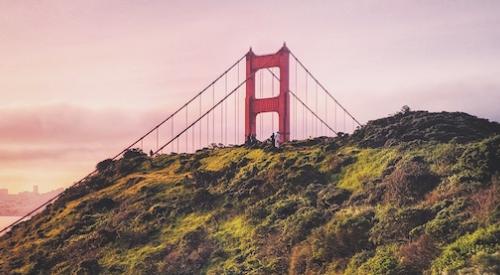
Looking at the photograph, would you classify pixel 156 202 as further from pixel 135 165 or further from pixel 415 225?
pixel 415 225

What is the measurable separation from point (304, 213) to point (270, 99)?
2601 centimetres

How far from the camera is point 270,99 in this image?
5925 centimetres

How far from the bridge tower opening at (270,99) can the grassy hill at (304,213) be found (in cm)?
452

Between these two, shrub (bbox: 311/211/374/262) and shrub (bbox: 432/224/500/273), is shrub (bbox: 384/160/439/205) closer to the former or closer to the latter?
shrub (bbox: 311/211/374/262)

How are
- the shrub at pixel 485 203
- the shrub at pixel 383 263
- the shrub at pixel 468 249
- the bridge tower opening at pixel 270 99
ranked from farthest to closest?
the bridge tower opening at pixel 270 99 → the shrub at pixel 485 203 → the shrub at pixel 383 263 → the shrub at pixel 468 249

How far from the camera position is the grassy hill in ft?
87.4

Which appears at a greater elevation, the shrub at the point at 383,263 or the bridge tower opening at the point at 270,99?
the bridge tower opening at the point at 270,99

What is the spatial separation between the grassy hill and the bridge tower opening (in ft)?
14.8

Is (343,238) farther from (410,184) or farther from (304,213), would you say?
(304,213)

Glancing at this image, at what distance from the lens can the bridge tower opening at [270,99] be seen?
5788cm

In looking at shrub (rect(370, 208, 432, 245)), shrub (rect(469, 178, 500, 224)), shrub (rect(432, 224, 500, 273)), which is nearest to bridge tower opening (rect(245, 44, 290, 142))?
shrub (rect(370, 208, 432, 245))

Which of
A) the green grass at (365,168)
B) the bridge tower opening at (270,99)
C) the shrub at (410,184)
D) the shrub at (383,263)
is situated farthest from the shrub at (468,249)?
the bridge tower opening at (270,99)

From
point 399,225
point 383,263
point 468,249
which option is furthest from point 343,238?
point 468,249

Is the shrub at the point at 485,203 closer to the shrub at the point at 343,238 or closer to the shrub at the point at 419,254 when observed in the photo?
the shrub at the point at 419,254
